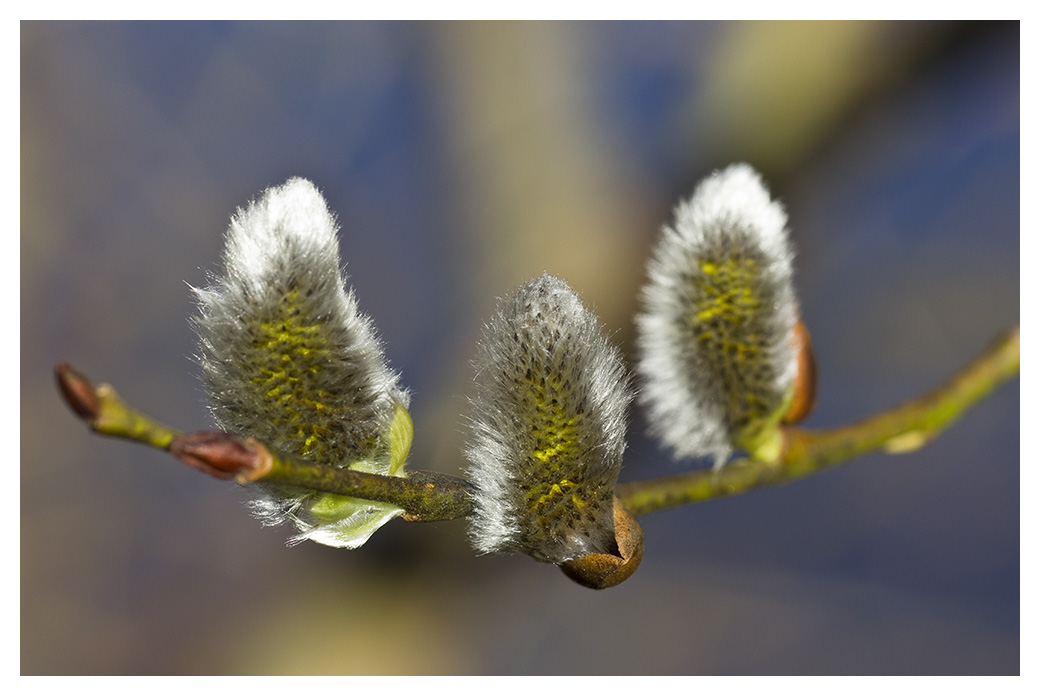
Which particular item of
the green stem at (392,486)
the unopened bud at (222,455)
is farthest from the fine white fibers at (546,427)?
the unopened bud at (222,455)

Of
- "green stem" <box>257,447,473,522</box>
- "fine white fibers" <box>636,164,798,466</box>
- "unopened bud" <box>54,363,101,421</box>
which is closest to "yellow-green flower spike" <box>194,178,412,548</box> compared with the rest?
"green stem" <box>257,447,473,522</box>

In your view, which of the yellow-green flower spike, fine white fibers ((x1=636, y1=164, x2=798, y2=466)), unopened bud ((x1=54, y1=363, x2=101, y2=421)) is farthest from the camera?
fine white fibers ((x1=636, y1=164, x2=798, y2=466))

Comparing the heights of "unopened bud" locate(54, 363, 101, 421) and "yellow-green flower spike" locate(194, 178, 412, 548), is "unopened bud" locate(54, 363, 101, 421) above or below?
below

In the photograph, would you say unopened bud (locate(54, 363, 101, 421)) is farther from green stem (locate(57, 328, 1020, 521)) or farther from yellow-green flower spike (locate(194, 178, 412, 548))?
yellow-green flower spike (locate(194, 178, 412, 548))

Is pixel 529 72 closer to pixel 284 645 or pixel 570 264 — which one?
pixel 570 264

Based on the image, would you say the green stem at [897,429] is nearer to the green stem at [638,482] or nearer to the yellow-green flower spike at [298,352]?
the green stem at [638,482]

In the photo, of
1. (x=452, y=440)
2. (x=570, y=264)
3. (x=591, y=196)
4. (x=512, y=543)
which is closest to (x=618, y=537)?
(x=512, y=543)

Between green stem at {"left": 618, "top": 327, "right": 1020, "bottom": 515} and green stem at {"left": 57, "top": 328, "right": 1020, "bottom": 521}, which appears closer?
green stem at {"left": 57, "top": 328, "right": 1020, "bottom": 521}

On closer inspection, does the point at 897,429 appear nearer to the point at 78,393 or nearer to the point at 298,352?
the point at 298,352
